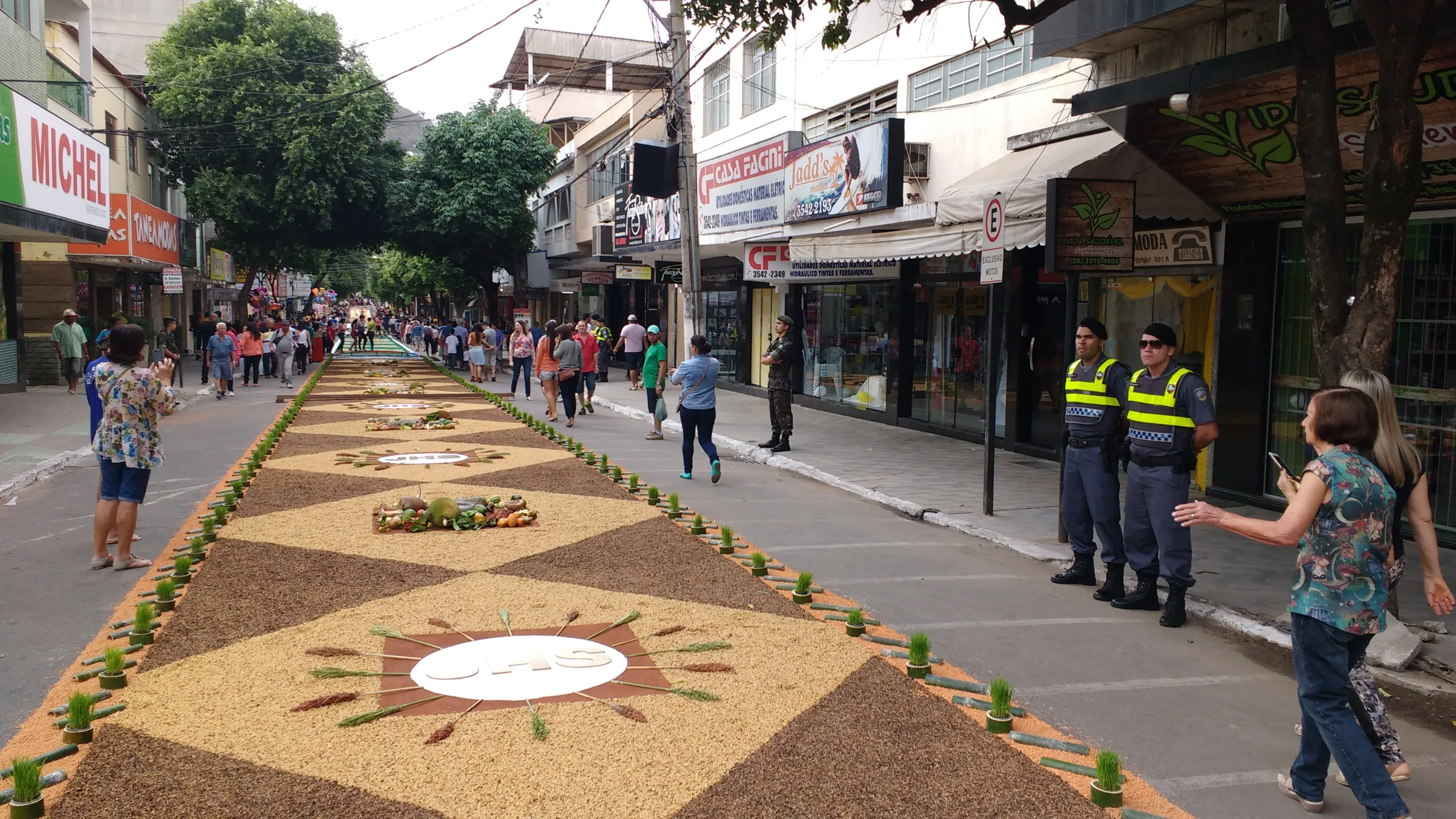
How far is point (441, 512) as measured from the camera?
9180 millimetres

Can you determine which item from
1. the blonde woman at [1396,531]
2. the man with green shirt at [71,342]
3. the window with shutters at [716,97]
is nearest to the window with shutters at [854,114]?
the window with shutters at [716,97]

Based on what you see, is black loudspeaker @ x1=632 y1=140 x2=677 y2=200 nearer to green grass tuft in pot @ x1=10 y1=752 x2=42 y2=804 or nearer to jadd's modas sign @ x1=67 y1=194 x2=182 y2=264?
jadd's modas sign @ x1=67 y1=194 x2=182 y2=264

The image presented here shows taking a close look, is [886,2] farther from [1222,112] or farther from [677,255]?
[677,255]

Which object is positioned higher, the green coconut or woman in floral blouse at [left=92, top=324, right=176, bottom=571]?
woman in floral blouse at [left=92, top=324, right=176, bottom=571]

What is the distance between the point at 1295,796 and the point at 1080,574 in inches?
138

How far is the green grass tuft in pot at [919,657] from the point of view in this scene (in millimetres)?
5508

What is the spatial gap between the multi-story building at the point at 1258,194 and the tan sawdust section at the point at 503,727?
534 cm

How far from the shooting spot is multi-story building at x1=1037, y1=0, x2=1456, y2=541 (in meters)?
7.86

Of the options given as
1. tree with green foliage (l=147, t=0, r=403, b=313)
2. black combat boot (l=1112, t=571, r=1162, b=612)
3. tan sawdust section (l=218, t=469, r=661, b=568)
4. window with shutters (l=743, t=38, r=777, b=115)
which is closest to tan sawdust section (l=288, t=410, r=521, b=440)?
tan sawdust section (l=218, t=469, r=661, b=568)

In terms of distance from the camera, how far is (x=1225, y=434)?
1084 centimetres

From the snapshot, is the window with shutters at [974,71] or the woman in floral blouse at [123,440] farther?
the window with shutters at [974,71]

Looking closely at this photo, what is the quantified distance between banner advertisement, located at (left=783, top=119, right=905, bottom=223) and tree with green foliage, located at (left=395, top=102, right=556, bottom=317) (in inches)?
822

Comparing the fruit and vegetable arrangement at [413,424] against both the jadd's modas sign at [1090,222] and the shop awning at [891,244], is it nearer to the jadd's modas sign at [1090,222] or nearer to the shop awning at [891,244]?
the shop awning at [891,244]

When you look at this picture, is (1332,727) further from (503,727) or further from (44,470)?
(44,470)
